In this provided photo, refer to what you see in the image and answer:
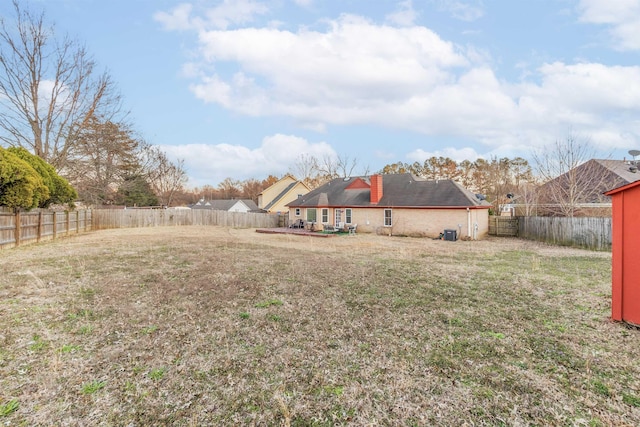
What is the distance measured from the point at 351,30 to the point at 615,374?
548 inches

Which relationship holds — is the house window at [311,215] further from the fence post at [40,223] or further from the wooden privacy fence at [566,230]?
the fence post at [40,223]

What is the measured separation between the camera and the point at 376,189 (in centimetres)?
2189

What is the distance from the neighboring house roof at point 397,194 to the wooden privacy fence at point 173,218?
569cm

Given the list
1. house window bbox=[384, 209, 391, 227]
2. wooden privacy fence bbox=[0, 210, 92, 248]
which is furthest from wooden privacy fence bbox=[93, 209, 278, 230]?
house window bbox=[384, 209, 391, 227]

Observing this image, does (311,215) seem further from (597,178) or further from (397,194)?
(597,178)

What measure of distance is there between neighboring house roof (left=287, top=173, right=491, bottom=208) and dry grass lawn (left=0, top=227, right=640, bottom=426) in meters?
11.7

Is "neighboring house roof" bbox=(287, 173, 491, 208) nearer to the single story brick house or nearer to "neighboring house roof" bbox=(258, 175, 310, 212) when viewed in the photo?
the single story brick house

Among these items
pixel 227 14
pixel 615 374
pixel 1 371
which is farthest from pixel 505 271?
pixel 227 14

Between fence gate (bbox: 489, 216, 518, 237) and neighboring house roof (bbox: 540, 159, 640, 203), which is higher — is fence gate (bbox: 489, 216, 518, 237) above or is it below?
below

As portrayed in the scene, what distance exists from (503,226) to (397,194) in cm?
742

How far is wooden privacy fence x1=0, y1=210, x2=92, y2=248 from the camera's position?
11438 mm

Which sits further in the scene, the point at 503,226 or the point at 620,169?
the point at 620,169

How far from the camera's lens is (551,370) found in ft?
11.4

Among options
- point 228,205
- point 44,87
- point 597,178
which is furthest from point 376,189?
point 228,205
